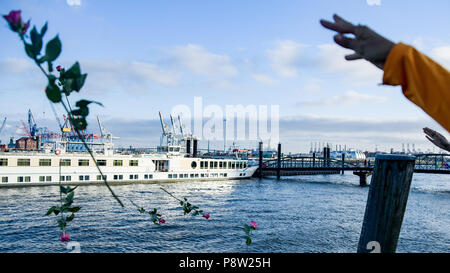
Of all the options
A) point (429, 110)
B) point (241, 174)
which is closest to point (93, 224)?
point (429, 110)

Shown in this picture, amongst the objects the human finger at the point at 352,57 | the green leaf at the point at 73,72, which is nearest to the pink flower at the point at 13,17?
the green leaf at the point at 73,72

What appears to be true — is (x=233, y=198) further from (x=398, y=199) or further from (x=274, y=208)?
(x=398, y=199)

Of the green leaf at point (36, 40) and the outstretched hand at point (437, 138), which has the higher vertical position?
the green leaf at point (36, 40)

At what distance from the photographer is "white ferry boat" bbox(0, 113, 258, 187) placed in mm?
39156

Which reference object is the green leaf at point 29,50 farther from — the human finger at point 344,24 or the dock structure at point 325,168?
the dock structure at point 325,168

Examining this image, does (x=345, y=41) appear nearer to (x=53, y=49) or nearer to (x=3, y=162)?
(x=53, y=49)

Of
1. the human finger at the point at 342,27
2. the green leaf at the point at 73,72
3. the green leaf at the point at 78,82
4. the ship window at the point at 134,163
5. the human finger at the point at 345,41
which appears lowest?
the ship window at the point at 134,163

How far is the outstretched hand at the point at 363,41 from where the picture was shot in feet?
4.84

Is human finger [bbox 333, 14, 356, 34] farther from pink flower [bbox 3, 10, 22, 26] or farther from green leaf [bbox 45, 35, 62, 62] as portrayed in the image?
pink flower [bbox 3, 10, 22, 26]

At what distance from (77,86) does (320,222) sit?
1043 inches

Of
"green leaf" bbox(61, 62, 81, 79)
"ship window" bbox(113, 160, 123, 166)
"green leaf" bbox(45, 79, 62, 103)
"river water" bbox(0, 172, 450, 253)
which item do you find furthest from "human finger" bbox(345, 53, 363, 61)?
"ship window" bbox(113, 160, 123, 166)

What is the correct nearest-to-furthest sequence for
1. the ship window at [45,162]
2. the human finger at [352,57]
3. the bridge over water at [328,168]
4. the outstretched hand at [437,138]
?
the human finger at [352,57] < the outstretched hand at [437,138] < the ship window at [45,162] < the bridge over water at [328,168]

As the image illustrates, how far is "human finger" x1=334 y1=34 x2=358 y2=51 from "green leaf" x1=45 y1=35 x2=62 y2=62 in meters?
1.52

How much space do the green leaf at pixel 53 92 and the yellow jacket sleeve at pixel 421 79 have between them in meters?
1.78
